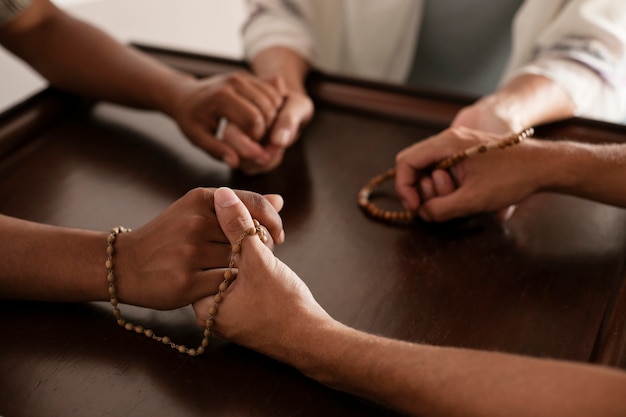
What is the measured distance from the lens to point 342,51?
130cm

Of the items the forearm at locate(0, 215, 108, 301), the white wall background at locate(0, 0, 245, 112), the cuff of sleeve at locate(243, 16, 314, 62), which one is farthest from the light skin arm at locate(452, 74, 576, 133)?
the white wall background at locate(0, 0, 245, 112)

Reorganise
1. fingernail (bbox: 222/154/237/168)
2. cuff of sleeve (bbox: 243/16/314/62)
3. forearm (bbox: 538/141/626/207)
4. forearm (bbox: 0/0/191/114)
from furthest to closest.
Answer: cuff of sleeve (bbox: 243/16/314/62) → forearm (bbox: 0/0/191/114) → fingernail (bbox: 222/154/237/168) → forearm (bbox: 538/141/626/207)

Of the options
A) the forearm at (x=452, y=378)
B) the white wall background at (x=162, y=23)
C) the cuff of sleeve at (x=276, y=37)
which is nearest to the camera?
the forearm at (x=452, y=378)

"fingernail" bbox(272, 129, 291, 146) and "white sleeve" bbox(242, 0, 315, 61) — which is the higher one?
"fingernail" bbox(272, 129, 291, 146)

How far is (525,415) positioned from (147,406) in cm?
28

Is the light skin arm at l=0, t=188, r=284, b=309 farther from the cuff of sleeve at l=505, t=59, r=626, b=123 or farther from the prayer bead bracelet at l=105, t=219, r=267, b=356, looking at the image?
the cuff of sleeve at l=505, t=59, r=626, b=123

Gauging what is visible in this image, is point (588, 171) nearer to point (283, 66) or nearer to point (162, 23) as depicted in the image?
point (283, 66)

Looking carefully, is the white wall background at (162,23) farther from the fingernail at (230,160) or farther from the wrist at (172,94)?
the fingernail at (230,160)

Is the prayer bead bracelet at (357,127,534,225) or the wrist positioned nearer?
the prayer bead bracelet at (357,127,534,225)

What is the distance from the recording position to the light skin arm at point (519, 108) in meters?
0.85

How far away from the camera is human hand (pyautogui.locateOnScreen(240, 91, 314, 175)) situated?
84cm

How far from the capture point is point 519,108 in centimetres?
87

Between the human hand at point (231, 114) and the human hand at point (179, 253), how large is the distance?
0.22m

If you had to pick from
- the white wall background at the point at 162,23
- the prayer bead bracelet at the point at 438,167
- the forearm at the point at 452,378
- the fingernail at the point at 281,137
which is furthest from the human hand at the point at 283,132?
the white wall background at the point at 162,23
